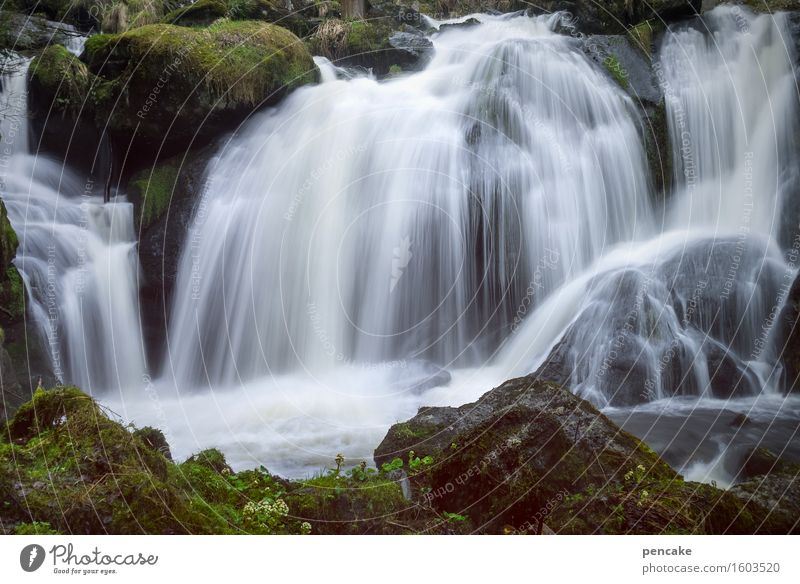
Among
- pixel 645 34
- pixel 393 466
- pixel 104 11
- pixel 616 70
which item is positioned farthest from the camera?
pixel 104 11

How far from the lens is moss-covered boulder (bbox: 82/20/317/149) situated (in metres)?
8.48

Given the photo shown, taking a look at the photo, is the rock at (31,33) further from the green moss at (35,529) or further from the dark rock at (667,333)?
the dark rock at (667,333)

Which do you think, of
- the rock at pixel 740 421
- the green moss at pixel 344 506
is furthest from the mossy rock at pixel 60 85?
the rock at pixel 740 421

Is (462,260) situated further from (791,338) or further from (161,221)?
(161,221)

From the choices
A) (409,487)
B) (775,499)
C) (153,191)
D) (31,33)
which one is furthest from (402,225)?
(31,33)

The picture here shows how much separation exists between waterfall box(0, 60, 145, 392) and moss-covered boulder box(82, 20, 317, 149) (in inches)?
45.5

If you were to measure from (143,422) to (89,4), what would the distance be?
935 centimetres

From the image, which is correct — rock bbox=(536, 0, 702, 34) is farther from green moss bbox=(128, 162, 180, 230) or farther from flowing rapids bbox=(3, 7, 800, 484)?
green moss bbox=(128, 162, 180, 230)

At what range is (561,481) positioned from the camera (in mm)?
3396

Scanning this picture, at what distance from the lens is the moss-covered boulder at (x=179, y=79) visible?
27.8ft

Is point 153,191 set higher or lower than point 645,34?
lower

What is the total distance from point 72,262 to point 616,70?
8112 millimetres

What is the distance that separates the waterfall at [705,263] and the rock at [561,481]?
2.09 m

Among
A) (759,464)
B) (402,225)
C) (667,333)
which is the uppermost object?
(402,225)
